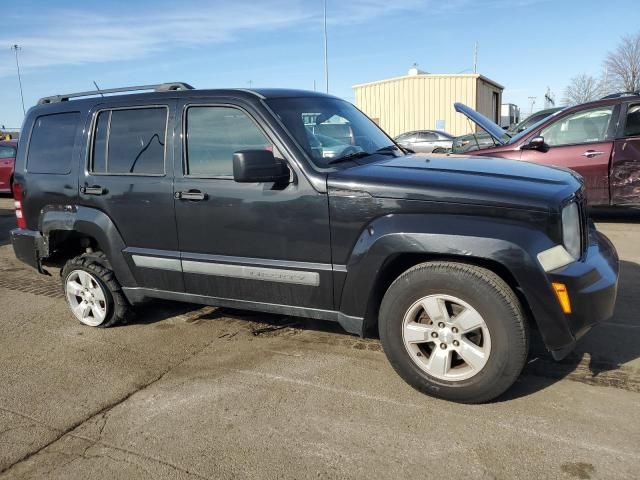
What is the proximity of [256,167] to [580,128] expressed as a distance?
6.10 m

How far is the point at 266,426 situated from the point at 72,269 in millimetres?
2605

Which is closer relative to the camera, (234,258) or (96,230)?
(234,258)

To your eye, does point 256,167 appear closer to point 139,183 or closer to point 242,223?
point 242,223

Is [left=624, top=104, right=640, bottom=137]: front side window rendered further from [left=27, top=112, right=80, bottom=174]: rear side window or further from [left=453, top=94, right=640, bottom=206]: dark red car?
[left=27, top=112, right=80, bottom=174]: rear side window

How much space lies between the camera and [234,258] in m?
3.77

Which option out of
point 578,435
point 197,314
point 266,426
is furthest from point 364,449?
point 197,314

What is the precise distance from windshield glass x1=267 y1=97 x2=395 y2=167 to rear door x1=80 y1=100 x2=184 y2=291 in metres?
0.93

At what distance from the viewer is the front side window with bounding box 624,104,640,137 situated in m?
7.38

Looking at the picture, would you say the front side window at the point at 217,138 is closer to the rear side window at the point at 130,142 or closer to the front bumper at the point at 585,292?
the rear side window at the point at 130,142

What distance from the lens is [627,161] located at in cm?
730

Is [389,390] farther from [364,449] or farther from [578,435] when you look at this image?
[578,435]

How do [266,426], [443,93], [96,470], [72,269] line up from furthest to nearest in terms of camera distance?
[443,93] → [72,269] → [266,426] → [96,470]

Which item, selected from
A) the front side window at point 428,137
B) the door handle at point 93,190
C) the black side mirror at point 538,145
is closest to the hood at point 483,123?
the black side mirror at point 538,145

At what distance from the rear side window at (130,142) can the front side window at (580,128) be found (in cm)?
587
